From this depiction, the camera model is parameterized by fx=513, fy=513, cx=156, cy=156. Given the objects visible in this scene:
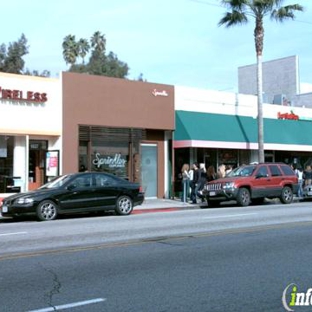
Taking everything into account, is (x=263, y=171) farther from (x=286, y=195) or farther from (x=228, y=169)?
(x=228, y=169)

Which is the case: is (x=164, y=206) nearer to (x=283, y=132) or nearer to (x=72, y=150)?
(x=72, y=150)

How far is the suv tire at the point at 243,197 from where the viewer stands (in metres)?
20.2

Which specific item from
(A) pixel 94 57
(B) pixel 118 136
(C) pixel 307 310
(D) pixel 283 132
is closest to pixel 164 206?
(B) pixel 118 136

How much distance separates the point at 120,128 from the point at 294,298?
17.0m

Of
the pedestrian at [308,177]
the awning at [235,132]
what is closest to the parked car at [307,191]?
the pedestrian at [308,177]

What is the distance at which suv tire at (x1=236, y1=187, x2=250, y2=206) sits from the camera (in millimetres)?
20250

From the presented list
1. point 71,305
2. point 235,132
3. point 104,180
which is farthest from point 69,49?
point 71,305

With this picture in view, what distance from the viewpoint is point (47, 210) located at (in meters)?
15.5

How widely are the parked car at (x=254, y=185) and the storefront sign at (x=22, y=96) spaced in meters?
7.48

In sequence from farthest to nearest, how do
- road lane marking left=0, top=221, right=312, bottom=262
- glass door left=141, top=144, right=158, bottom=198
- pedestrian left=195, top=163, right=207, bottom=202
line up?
glass door left=141, top=144, right=158, bottom=198, pedestrian left=195, top=163, right=207, bottom=202, road lane marking left=0, top=221, right=312, bottom=262

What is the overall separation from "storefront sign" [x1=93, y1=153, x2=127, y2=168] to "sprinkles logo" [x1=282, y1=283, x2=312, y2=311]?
52.5 ft

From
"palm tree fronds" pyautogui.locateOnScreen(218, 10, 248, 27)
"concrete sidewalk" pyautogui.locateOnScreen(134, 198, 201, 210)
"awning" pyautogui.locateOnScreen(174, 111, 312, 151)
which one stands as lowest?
"concrete sidewalk" pyautogui.locateOnScreen(134, 198, 201, 210)

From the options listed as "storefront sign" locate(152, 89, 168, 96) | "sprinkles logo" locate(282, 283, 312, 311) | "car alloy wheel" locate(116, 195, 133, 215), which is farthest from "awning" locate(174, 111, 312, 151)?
"sprinkles logo" locate(282, 283, 312, 311)

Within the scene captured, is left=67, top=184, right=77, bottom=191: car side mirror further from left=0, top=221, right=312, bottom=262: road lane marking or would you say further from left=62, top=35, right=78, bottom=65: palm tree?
left=62, top=35, right=78, bottom=65: palm tree
